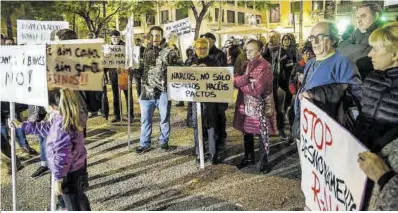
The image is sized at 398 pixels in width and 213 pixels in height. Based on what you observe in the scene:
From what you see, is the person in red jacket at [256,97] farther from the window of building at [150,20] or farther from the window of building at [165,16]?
the window of building at [165,16]

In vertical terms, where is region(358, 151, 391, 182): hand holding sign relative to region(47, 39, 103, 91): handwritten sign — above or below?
below

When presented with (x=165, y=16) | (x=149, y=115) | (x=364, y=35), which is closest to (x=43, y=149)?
(x=149, y=115)

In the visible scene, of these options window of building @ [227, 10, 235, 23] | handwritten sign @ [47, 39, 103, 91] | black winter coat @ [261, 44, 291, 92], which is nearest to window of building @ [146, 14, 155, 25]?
window of building @ [227, 10, 235, 23]

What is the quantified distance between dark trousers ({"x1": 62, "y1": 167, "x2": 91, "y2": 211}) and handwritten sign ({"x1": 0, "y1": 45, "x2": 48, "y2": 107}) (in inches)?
26.2

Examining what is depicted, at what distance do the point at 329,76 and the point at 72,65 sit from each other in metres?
2.29

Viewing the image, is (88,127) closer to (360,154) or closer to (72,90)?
(72,90)

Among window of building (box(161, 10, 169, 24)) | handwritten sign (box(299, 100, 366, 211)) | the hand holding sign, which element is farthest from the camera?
window of building (box(161, 10, 169, 24))

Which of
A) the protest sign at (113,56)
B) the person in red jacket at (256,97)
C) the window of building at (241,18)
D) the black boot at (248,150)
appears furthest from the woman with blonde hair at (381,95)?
the window of building at (241,18)

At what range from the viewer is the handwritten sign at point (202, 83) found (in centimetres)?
562

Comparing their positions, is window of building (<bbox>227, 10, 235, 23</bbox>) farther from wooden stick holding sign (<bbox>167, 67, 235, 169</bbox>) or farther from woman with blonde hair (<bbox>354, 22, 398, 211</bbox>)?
woman with blonde hair (<bbox>354, 22, 398, 211</bbox>)

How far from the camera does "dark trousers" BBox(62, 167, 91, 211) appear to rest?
3576 mm

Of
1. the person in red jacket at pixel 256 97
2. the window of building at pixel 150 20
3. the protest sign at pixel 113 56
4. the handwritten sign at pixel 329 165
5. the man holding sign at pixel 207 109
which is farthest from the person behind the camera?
the window of building at pixel 150 20

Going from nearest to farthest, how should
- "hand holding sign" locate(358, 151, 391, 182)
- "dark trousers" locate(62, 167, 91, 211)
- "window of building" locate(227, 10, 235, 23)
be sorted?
1. "hand holding sign" locate(358, 151, 391, 182)
2. "dark trousers" locate(62, 167, 91, 211)
3. "window of building" locate(227, 10, 235, 23)

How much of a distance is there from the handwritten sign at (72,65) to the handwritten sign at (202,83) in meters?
2.07
